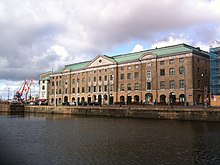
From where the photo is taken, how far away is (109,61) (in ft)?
323

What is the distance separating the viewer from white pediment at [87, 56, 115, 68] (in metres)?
98.4

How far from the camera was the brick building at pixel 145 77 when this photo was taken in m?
76.4

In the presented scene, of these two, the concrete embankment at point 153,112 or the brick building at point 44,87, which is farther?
the brick building at point 44,87

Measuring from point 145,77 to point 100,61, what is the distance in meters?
23.5

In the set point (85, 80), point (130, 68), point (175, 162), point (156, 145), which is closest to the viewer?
point (175, 162)

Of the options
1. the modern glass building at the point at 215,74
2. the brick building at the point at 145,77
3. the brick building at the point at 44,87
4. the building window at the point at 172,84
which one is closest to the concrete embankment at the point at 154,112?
the brick building at the point at 145,77

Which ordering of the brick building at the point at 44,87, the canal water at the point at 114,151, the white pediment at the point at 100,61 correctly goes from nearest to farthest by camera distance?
the canal water at the point at 114,151 < the white pediment at the point at 100,61 < the brick building at the point at 44,87

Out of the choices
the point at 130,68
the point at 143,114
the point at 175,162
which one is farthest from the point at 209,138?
the point at 130,68

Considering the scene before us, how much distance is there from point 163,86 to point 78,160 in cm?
6441

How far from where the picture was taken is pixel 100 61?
335 ft

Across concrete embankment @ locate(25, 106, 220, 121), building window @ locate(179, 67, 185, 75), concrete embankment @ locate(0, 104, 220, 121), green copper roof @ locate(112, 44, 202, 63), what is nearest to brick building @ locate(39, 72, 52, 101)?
concrete embankment @ locate(0, 104, 220, 121)

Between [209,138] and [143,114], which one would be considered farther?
[143,114]

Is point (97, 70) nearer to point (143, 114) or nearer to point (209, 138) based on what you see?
point (143, 114)

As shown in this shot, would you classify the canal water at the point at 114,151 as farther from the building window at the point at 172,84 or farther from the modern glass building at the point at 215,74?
the building window at the point at 172,84
